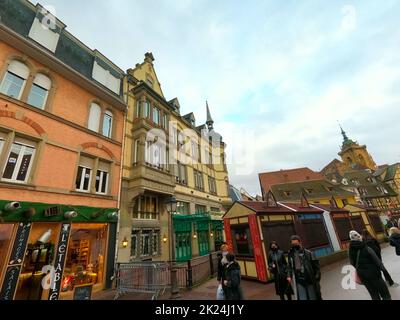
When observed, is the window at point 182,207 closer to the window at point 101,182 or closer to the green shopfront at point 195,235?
the green shopfront at point 195,235

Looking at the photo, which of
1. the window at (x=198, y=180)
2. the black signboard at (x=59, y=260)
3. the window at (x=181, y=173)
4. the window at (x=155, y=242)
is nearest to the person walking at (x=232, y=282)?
the black signboard at (x=59, y=260)

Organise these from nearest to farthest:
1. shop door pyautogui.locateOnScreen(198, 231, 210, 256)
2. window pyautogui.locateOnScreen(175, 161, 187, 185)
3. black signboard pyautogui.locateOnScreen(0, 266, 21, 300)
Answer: black signboard pyautogui.locateOnScreen(0, 266, 21, 300) → shop door pyautogui.locateOnScreen(198, 231, 210, 256) → window pyautogui.locateOnScreen(175, 161, 187, 185)

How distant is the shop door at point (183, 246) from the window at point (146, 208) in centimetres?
303

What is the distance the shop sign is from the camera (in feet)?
23.6

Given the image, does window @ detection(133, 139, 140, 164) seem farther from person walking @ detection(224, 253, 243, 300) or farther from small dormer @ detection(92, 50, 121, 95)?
person walking @ detection(224, 253, 243, 300)

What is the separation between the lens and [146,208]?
46.8 ft

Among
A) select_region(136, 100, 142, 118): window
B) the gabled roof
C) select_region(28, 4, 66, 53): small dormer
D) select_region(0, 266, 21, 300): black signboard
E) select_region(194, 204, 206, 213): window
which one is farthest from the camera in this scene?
the gabled roof

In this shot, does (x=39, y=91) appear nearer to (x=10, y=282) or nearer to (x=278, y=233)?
(x=10, y=282)

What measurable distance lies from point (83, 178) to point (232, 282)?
9.11 meters

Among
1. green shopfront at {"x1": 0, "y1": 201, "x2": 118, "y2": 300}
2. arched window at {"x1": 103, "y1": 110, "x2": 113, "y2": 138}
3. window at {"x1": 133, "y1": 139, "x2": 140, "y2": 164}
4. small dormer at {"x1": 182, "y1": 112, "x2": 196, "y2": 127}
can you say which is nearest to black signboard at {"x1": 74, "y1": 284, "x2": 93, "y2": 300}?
green shopfront at {"x1": 0, "y1": 201, "x2": 118, "y2": 300}

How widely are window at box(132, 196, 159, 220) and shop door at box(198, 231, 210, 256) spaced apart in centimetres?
601

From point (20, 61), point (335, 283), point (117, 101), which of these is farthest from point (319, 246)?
point (20, 61)
